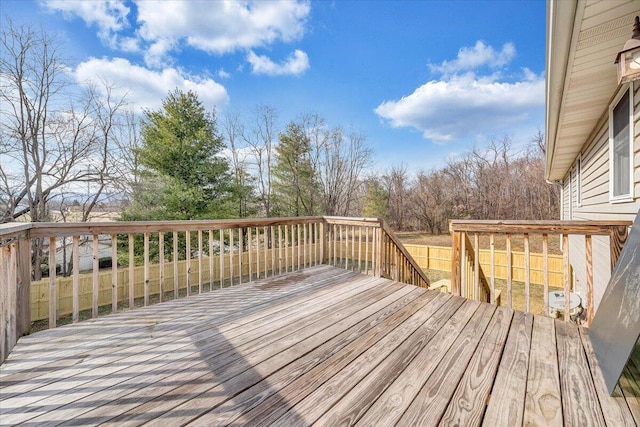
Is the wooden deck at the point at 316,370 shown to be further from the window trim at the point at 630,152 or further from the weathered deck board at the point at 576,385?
the window trim at the point at 630,152

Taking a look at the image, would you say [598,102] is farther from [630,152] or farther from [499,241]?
[499,241]

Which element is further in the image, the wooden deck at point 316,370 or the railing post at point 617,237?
the railing post at point 617,237

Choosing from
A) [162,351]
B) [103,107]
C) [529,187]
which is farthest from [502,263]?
[103,107]

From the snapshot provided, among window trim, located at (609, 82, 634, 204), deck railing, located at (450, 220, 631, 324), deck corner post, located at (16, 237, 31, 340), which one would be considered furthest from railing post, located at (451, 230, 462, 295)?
deck corner post, located at (16, 237, 31, 340)

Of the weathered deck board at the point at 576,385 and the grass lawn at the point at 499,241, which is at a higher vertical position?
the weathered deck board at the point at 576,385

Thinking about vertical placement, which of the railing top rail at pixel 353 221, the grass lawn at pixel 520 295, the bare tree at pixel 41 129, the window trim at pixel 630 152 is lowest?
the grass lawn at pixel 520 295

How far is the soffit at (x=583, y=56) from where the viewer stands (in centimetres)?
177

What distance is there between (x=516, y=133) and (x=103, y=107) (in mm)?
22191

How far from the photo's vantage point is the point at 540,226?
2.25m

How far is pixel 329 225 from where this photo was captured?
452 cm

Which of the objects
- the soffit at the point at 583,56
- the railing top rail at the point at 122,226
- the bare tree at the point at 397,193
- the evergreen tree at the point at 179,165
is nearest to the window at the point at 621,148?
the soffit at the point at 583,56

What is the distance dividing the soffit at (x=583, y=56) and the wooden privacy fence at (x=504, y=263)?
6.14 metres

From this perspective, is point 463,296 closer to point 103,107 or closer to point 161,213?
point 161,213

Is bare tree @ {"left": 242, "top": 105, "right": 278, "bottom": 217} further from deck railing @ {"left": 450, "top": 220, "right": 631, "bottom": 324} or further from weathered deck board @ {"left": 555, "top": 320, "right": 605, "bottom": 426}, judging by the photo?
weathered deck board @ {"left": 555, "top": 320, "right": 605, "bottom": 426}
